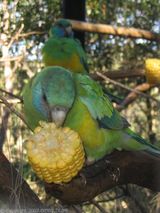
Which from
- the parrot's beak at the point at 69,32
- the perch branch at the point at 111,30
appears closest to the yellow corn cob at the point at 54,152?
the perch branch at the point at 111,30

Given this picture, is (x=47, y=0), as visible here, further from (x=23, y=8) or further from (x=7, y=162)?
(x=7, y=162)

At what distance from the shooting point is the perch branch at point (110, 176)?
1164 mm

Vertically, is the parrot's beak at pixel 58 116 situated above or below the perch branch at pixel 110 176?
above

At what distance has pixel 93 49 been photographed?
3150mm

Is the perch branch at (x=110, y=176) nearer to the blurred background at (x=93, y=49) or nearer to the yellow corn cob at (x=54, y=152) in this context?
the yellow corn cob at (x=54, y=152)

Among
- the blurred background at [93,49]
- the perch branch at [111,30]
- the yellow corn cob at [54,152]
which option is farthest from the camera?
the blurred background at [93,49]

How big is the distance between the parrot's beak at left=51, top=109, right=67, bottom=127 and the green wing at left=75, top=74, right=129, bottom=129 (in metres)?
0.18

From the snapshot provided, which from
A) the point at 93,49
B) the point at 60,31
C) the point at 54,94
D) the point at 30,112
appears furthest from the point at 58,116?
the point at 93,49

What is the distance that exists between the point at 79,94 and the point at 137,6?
1.60 metres

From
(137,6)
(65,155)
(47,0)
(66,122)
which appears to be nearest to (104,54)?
(137,6)

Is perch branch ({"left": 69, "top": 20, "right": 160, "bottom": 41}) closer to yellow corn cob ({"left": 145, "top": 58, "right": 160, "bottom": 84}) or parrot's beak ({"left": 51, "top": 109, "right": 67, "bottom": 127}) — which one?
yellow corn cob ({"left": 145, "top": 58, "right": 160, "bottom": 84})

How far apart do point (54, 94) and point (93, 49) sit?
197 centimetres

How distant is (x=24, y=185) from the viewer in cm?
126

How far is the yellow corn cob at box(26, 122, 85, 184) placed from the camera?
108 cm
